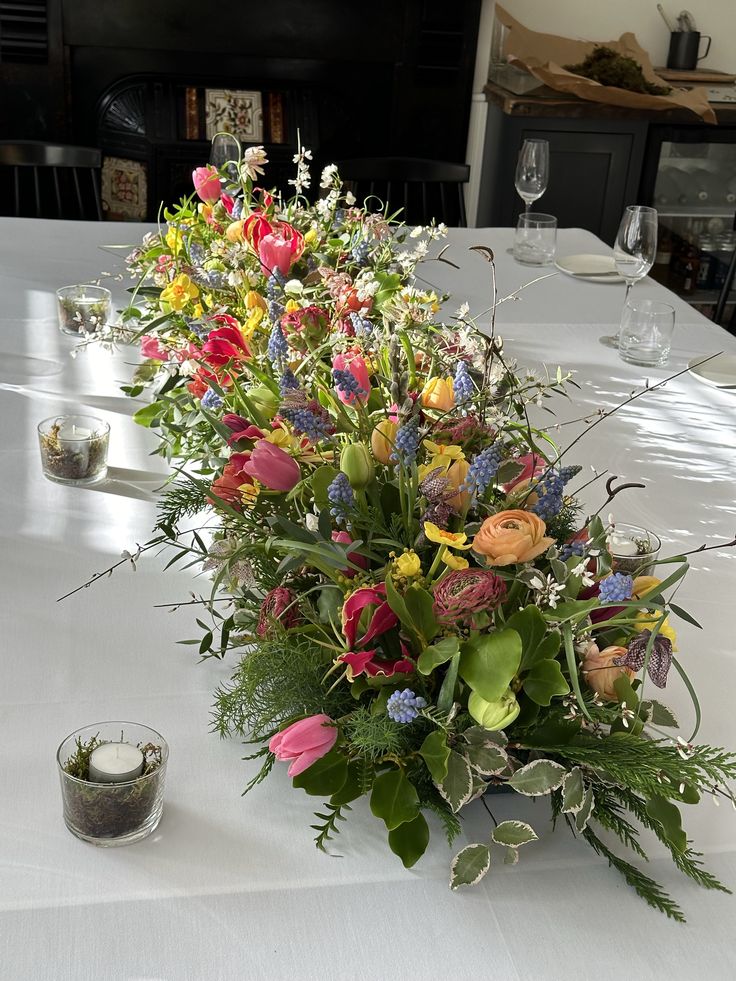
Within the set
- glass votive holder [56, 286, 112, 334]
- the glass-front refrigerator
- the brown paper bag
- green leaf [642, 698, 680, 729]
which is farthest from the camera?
the glass-front refrigerator

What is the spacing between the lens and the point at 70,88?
364 cm

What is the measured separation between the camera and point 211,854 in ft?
2.71

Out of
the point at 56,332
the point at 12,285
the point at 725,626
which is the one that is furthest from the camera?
the point at 12,285

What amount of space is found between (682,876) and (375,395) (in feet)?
1.56

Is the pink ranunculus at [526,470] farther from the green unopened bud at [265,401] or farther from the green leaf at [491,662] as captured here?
the green unopened bud at [265,401]

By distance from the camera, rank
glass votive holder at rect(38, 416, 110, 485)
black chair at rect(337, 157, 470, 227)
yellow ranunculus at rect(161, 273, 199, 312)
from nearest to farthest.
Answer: glass votive holder at rect(38, 416, 110, 485) → yellow ranunculus at rect(161, 273, 199, 312) → black chair at rect(337, 157, 470, 227)

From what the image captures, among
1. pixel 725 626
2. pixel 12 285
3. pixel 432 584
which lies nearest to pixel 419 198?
pixel 12 285

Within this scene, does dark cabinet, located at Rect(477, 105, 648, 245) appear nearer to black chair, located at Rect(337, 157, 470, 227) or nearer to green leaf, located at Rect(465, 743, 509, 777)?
black chair, located at Rect(337, 157, 470, 227)

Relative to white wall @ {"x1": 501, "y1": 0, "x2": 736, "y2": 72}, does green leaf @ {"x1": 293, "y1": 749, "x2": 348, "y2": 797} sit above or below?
below

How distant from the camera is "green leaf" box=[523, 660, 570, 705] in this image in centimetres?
78

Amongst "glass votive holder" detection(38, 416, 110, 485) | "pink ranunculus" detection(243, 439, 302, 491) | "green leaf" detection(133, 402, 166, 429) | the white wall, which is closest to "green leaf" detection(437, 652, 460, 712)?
"pink ranunculus" detection(243, 439, 302, 491)

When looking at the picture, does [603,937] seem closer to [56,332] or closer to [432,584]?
[432,584]

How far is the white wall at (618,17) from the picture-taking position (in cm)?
389

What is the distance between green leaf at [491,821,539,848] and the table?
0.04 metres
